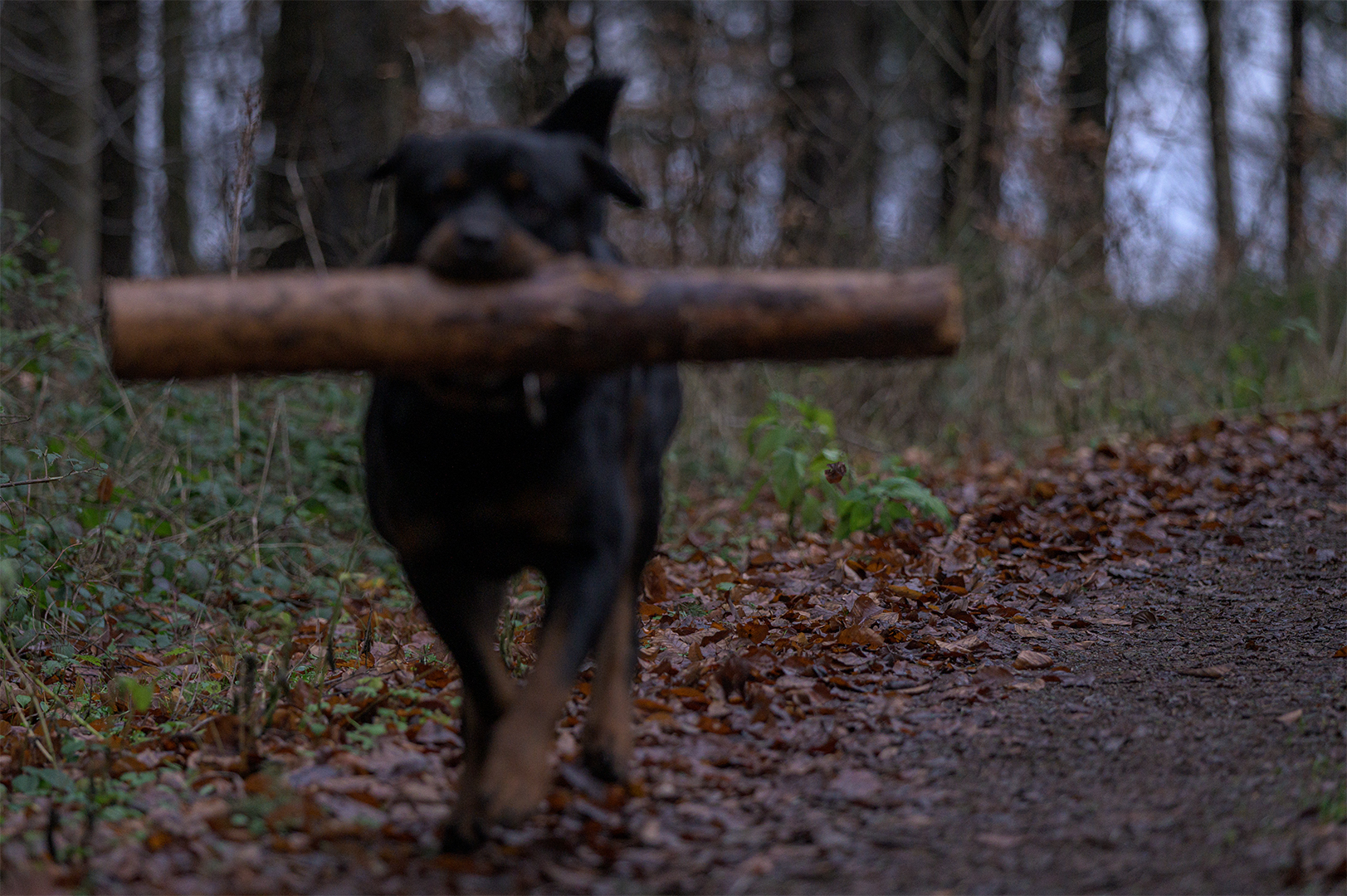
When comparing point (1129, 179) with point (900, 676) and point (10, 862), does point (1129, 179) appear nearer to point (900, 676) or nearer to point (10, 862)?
point (900, 676)

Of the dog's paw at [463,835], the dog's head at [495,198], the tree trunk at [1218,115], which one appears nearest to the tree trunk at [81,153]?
the dog's head at [495,198]

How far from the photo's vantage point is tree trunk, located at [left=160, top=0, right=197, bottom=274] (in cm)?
1530

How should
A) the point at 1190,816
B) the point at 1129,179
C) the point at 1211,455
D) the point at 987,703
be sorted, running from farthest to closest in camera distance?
the point at 1129,179 → the point at 1211,455 → the point at 987,703 → the point at 1190,816

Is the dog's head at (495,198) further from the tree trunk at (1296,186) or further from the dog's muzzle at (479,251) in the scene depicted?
the tree trunk at (1296,186)

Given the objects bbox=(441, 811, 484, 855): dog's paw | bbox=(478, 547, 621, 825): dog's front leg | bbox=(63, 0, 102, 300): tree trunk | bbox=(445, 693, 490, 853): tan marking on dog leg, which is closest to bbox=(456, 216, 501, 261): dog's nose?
bbox=(478, 547, 621, 825): dog's front leg

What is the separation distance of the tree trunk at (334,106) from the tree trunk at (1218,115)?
36.0 ft

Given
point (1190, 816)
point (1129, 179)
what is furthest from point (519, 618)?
point (1129, 179)

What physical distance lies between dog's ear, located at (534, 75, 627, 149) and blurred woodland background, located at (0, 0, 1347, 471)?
14.2ft

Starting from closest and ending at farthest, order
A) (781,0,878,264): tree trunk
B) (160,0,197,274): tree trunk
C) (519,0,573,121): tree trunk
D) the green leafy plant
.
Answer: the green leafy plant < (519,0,573,121): tree trunk < (781,0,878,264): tree trunk < (160,0,197,274): tree trunk

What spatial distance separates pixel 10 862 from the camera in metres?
2.86

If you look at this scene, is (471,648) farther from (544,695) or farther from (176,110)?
(176,110)

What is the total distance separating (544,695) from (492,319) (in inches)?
37.3

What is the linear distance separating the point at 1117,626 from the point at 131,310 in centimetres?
409

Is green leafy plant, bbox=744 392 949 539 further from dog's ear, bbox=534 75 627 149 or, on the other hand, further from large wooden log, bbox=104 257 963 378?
large wooden log, bbox=104 257 963 378
